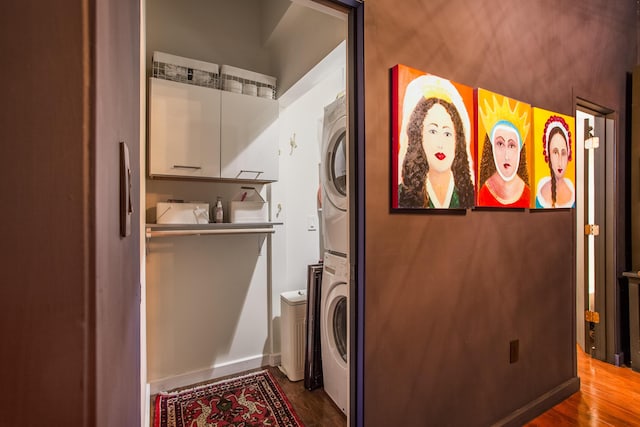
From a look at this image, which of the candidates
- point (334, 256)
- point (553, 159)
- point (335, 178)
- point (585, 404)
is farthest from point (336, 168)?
point (585, 404)

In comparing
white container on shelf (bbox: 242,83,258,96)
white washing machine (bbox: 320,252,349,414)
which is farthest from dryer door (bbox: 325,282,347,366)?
white container on shelf (bbox: 242,83,258,96)

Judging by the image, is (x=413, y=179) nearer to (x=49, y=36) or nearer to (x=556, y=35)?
(x=49, y=36)

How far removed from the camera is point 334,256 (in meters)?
2.07

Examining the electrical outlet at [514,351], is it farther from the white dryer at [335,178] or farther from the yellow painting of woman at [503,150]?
the white dryer at [335,178]

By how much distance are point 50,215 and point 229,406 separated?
227 cm

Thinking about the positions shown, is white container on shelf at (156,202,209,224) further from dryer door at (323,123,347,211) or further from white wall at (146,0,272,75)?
white wall at (146,0,272,75)

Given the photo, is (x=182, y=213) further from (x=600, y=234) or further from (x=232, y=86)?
(x=600, y=234)

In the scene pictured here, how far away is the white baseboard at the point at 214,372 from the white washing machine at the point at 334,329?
66cm

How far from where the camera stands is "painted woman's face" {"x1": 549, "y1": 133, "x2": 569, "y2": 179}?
204 centimetres

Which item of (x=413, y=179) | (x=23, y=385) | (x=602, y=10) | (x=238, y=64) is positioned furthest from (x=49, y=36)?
(x=602, y=10)

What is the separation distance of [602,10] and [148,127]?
11.9ft

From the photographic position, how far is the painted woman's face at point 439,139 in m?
1.48

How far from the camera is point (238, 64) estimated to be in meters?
2.58

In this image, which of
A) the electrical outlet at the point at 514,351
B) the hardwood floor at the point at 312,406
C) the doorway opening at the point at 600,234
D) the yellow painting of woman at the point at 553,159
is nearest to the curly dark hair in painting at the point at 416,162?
the yellow painting of woman at the point at 553,159
